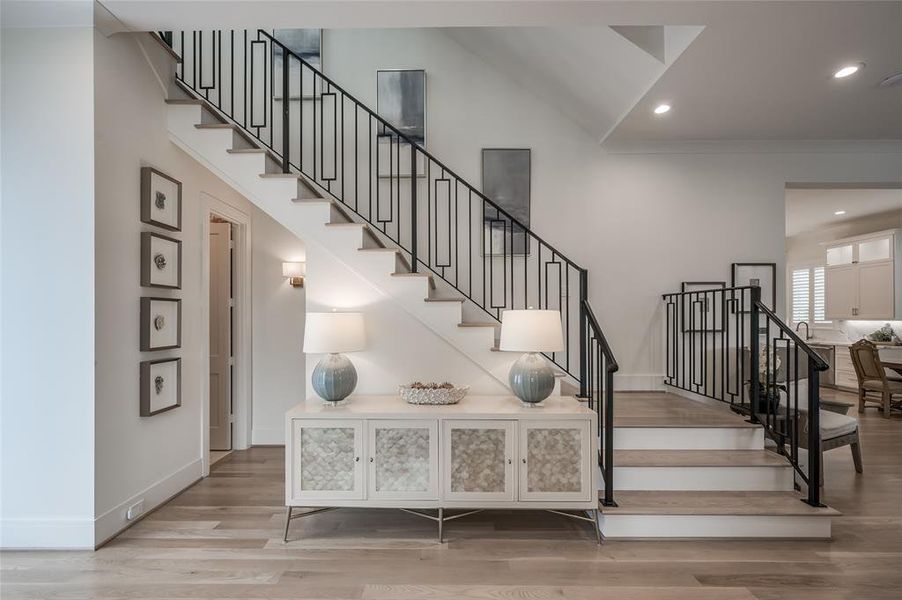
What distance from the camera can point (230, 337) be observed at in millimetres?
4965

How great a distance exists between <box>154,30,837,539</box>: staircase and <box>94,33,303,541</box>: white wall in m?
0.39

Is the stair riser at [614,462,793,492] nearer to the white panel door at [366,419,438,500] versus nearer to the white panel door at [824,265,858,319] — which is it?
the white panel door at [366,419,438,500]

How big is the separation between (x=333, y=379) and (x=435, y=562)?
4.32 feet

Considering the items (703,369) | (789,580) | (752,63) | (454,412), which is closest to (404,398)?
(454,412)

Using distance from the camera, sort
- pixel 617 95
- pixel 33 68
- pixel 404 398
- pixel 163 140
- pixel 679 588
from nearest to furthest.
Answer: pixel 679 588, pixel 33 68, pixel 404 398, pixel 163 140, pixel 617 95

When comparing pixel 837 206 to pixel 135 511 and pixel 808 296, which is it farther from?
pixel 135 511

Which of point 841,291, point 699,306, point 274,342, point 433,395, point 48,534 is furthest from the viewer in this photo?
point 841,291

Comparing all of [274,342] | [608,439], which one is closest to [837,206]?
[608,439]

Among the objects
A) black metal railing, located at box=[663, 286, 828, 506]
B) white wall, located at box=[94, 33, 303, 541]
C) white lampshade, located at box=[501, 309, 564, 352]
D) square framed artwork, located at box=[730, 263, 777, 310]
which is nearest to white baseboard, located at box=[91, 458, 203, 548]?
white wall, located at box=[94, 33, 303, 541]

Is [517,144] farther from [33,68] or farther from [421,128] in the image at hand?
[33,68]

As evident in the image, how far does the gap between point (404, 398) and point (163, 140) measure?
268 centimetres

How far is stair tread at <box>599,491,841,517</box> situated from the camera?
9.97 ft

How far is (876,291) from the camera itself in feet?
27.8

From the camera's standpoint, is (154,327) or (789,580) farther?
(154,327)
